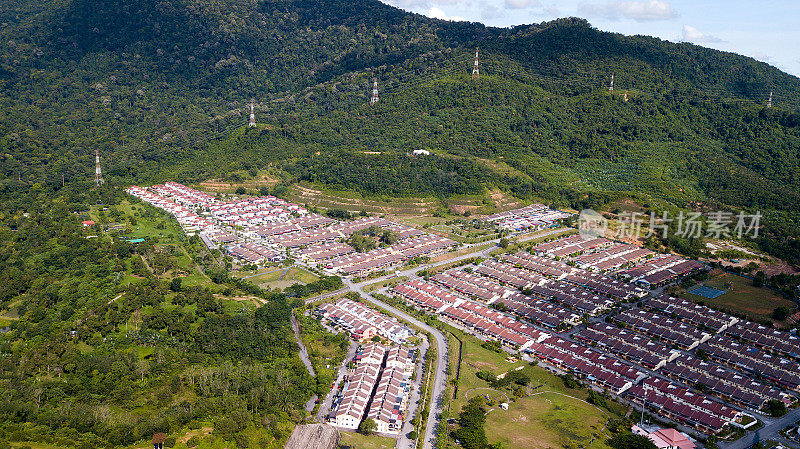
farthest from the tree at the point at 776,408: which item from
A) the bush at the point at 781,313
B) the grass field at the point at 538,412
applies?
the bush at the point at 781,313

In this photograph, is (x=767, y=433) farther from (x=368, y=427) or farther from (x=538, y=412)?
(x=368, y=427)

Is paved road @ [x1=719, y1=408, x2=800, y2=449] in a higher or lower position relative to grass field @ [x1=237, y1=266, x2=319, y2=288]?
higher

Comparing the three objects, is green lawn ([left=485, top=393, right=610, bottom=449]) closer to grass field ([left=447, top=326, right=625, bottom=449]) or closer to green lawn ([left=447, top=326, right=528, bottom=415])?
grass field ([left=447, top=326, right=625, bottom=449])

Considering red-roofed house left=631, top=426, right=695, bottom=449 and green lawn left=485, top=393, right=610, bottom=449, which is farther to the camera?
green lawn left=485, top=393, right=610, bottom=449

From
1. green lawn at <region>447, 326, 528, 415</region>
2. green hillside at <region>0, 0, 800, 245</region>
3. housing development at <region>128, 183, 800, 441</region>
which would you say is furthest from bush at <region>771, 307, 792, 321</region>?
green hillside at <region>0, 0, 800, 245</region>

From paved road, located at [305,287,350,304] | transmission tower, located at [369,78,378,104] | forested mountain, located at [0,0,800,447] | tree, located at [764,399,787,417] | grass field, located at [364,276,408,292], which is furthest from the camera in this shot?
transmission tower, located at [369,78,378,104]

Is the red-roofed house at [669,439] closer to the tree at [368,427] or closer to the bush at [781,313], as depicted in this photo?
the tree at [368,427]

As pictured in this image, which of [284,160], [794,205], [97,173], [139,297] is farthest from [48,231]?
[794,205]
